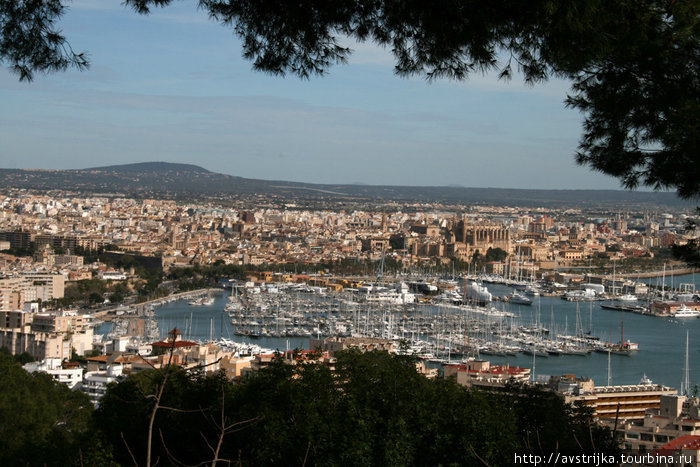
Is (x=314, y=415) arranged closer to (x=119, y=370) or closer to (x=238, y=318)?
(x=119, y=370)

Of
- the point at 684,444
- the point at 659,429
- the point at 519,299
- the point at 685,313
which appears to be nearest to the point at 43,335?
the point at 659,429

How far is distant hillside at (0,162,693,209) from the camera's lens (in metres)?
65.3

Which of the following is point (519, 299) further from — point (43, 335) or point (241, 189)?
point (241, 189)

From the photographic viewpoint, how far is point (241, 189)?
71625 mm

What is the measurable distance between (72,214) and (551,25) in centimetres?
4413

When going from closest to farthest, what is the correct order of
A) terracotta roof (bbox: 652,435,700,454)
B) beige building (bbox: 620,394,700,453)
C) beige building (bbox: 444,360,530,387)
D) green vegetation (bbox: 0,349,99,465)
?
green vegetation (bbox: 0,349,99,465) < terracotta roof (bbox: 652,435,700,454) < beige building (bbox: 620,394,700,453) < beige building (bbox: 444,360,530,387)

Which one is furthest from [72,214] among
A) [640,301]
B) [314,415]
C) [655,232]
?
[314,415]

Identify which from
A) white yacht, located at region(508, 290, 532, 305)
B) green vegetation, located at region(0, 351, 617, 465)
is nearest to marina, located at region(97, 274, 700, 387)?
white yacht, located at region(508, 290, 532, 305)

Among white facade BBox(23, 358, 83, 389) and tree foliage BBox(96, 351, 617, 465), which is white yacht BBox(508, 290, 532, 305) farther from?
tree foliage BBox(96, 351, 617, 465)

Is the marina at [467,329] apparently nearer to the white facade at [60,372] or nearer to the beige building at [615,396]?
the beige building at [615,396]

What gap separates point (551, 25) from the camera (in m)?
2.15

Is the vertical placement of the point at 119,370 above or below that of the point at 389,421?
below

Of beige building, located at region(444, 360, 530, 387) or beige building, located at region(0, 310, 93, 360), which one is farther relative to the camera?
beige building, located at region(0, 310, 93, 360)

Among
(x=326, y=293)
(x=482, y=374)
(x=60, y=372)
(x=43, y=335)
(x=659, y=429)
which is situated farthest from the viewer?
(x=326, y=293)
